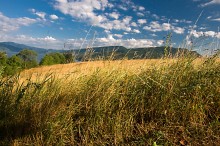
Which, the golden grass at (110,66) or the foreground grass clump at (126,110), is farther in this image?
the golden grass at (110,66)

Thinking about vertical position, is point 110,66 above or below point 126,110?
above

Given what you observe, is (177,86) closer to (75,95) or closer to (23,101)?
(75,95)

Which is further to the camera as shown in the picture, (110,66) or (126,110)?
(110,66)

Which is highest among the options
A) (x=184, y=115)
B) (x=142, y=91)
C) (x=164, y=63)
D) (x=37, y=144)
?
(x=164, y=63)

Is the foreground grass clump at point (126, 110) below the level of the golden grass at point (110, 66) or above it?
below

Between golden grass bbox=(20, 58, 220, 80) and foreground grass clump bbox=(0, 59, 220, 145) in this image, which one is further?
golden grass bbox=(20, 58, 220, 80)

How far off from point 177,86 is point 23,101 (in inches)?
100.0

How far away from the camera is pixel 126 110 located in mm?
3500

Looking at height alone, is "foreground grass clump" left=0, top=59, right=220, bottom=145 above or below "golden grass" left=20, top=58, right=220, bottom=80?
below

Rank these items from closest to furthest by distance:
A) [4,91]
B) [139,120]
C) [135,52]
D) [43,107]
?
[139,120], [43,107], [4,91], [135,52]

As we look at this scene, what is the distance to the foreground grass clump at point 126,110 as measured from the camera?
319cm

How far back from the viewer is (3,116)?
4098 millimetres

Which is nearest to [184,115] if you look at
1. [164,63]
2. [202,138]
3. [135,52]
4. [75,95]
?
[202,138]

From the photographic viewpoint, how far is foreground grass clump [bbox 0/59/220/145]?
319 centimetres
